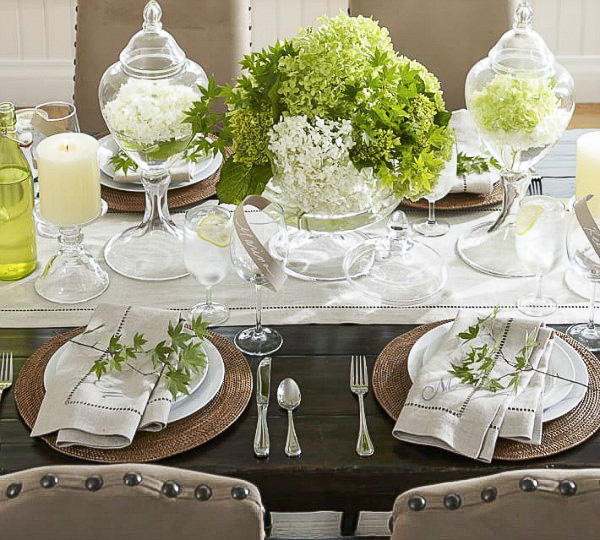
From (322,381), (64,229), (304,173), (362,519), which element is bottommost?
(362,519)

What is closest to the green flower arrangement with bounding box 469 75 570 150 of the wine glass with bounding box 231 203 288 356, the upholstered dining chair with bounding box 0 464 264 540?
the wine glass with bounding box 231 203 288 356

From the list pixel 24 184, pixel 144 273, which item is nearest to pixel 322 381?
pixel 144 273

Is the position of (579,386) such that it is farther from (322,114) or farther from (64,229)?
(64,229)

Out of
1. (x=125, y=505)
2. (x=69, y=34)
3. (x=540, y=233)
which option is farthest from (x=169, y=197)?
(x=69, y=34)

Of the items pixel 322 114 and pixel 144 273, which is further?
pixel 144 273

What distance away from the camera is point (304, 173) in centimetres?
167

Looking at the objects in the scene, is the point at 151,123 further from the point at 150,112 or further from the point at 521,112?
the point at 521,112

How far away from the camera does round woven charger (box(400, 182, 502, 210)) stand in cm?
209

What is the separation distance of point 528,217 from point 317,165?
0.34m

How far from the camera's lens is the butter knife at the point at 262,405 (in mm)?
1450

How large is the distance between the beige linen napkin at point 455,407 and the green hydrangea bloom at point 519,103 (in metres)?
0.41

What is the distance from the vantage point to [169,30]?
266cm

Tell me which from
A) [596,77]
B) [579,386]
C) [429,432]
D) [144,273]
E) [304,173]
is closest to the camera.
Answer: [429,432]

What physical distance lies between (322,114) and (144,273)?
1.49ft
